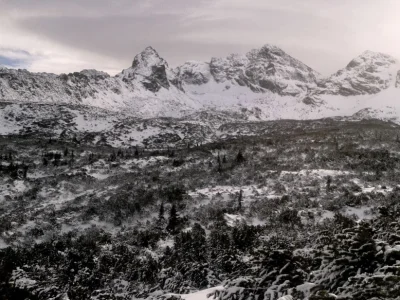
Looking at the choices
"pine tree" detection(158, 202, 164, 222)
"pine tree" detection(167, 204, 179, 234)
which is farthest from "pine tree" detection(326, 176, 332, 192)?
"pine tree" detection(158, 202, 164, 222)

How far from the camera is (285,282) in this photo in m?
7.45

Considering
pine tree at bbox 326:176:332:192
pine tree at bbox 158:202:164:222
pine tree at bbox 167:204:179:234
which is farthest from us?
pine tree at bbox 326:176:332:192

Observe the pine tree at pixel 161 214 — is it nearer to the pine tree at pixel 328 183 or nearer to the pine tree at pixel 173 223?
the pine tree at pixel 173 223

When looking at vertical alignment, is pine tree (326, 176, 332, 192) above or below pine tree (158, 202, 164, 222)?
above

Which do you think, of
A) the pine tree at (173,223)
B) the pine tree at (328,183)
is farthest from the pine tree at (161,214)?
the pine tree at (328,183)

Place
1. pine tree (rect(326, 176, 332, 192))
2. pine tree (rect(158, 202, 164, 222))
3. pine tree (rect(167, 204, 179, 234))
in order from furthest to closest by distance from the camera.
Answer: pine tree (rect(326, 176, 332, 192)), pine tree (rect(158, 202, 164, 222)), pine tree (rect(167, 204, 179, 234))

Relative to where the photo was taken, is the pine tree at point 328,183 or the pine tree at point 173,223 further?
the pine tree at point 328,183

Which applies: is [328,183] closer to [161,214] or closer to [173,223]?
[161,214]

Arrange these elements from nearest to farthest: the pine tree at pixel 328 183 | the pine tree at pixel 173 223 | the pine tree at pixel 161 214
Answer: the pine tree at pixel 173 223 < the pine tree at pixel 161 214 < the pine tree at pixel 328 183

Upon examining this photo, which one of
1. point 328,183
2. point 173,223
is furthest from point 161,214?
point 328,183

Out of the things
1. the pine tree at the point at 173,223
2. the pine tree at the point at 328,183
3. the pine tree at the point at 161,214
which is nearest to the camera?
the pine tree at the point at 173,223

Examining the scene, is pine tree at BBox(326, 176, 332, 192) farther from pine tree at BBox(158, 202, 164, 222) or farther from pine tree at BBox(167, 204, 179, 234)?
pine tree at BBox(158, 202, 164, 222)

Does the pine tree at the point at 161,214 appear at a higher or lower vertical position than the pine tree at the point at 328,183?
lower

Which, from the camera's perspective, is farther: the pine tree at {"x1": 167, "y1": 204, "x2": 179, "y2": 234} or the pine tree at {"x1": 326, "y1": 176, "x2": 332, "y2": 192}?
the pine tree at {"x1": 326, "y1": 176, "x2": 332, "y2": 192}
